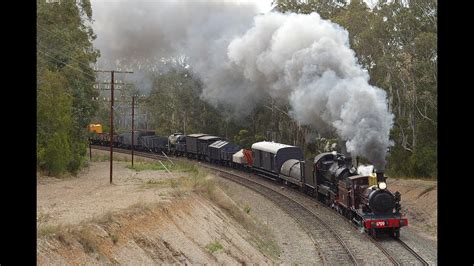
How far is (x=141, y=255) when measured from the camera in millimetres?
12992

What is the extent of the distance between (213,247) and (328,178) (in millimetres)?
9115

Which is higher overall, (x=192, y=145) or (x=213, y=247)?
(x=192, y=145)

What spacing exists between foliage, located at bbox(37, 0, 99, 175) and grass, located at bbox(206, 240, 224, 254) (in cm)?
1697

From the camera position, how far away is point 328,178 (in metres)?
23.5

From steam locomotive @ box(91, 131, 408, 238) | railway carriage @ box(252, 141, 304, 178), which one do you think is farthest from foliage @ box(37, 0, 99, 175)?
railway carriage @ box(252, 141, 304, 178)

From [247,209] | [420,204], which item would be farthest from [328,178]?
[420,204]

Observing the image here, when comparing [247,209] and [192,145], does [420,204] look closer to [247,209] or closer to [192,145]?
[247,209]

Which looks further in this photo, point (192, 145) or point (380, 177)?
point (192, 145)

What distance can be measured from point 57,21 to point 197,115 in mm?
27718

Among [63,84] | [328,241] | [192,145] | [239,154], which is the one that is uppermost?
[63,84]

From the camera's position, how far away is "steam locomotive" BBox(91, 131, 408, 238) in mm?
18516

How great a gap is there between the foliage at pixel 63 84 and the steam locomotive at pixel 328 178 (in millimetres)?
10792

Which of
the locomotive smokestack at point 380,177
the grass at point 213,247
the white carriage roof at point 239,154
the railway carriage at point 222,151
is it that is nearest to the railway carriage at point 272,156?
the white carriage roof at point 239,154
